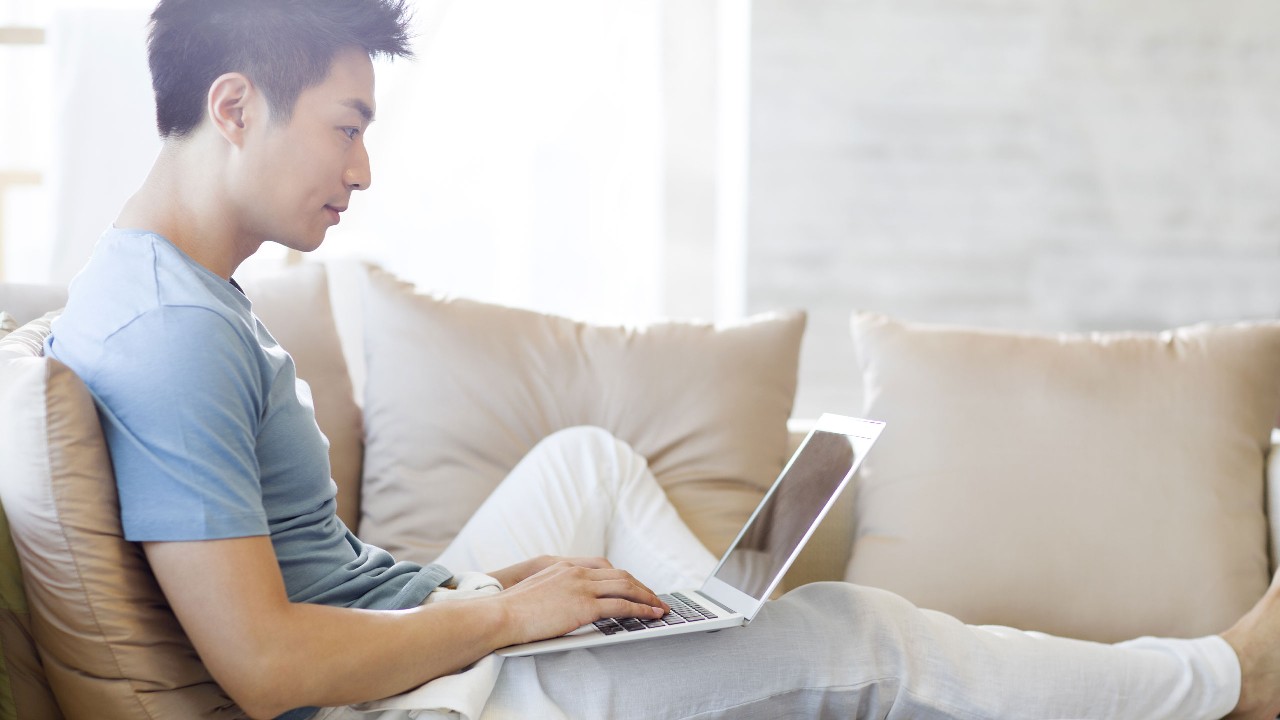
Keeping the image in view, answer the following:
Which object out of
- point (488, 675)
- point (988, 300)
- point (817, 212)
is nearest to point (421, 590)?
point (488, 675)

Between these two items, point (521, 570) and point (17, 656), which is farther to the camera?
point (521, 570)

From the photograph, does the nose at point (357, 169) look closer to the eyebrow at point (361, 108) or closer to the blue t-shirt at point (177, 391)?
the eyebrow at point (361, 108)

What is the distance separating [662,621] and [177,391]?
50 cm

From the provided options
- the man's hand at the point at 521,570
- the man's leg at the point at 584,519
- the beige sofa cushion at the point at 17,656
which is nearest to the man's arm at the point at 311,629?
the beige sofa cushion at the point at 17,656

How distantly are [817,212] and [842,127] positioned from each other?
0.73ft

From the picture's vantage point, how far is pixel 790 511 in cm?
123

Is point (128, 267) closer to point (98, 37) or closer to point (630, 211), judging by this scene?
point (98, 37)

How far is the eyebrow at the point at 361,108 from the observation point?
104 cm

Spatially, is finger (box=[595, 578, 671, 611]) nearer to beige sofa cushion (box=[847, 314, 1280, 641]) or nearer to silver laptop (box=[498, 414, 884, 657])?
silver laptop (box=[498, 414, 884, 657])

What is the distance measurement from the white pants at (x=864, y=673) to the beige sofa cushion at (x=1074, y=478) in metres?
0.29

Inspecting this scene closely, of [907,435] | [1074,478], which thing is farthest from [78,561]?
[1074,478]

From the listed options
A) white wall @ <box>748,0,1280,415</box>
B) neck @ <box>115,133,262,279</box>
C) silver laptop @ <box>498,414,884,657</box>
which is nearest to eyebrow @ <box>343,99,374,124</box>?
neck @ <box>115,133,262,279</box>

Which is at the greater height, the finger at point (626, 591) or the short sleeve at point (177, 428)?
the short sleeve at point (177, 428)

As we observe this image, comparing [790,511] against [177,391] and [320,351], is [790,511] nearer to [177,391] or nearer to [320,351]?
[177,391]
